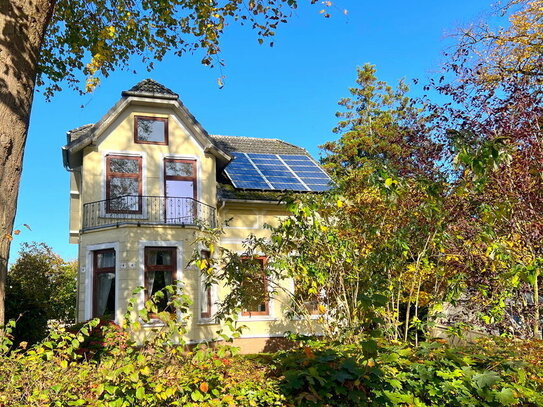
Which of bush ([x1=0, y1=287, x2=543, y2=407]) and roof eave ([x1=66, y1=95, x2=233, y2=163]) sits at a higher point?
roof eave ([x1=66, y1=95, x2=233, y2=163])

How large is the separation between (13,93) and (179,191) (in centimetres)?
996

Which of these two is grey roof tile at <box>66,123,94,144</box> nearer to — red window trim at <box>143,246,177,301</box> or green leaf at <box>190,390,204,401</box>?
red window trim at <box>143,246,177,301</box>

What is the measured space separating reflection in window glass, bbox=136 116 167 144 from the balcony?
1890 millimetres

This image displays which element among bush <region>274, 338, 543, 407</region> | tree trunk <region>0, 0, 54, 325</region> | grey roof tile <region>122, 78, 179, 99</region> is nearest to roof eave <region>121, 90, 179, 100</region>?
grey roof tile <region>122, 78, 179, 99</region>

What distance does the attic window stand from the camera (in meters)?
14.2

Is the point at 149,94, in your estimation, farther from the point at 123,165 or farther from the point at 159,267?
the point at 159,267

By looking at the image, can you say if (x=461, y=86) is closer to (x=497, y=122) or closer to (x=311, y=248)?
(x=497, y=122)

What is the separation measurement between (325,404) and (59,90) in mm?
10404

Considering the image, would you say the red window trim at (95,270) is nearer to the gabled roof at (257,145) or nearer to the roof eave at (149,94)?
the roof eave at (149,94)

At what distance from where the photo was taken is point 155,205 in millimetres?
13766

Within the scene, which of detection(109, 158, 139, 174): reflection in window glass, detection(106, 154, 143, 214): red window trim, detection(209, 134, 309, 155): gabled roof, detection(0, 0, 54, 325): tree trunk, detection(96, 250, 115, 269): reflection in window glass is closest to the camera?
detection(0, 0, 54, 325): tree trunk

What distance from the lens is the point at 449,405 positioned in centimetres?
382

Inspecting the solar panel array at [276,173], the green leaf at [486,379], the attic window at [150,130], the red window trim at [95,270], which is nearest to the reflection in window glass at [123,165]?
the attic window at [150,130]

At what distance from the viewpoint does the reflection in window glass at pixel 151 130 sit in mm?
14211
